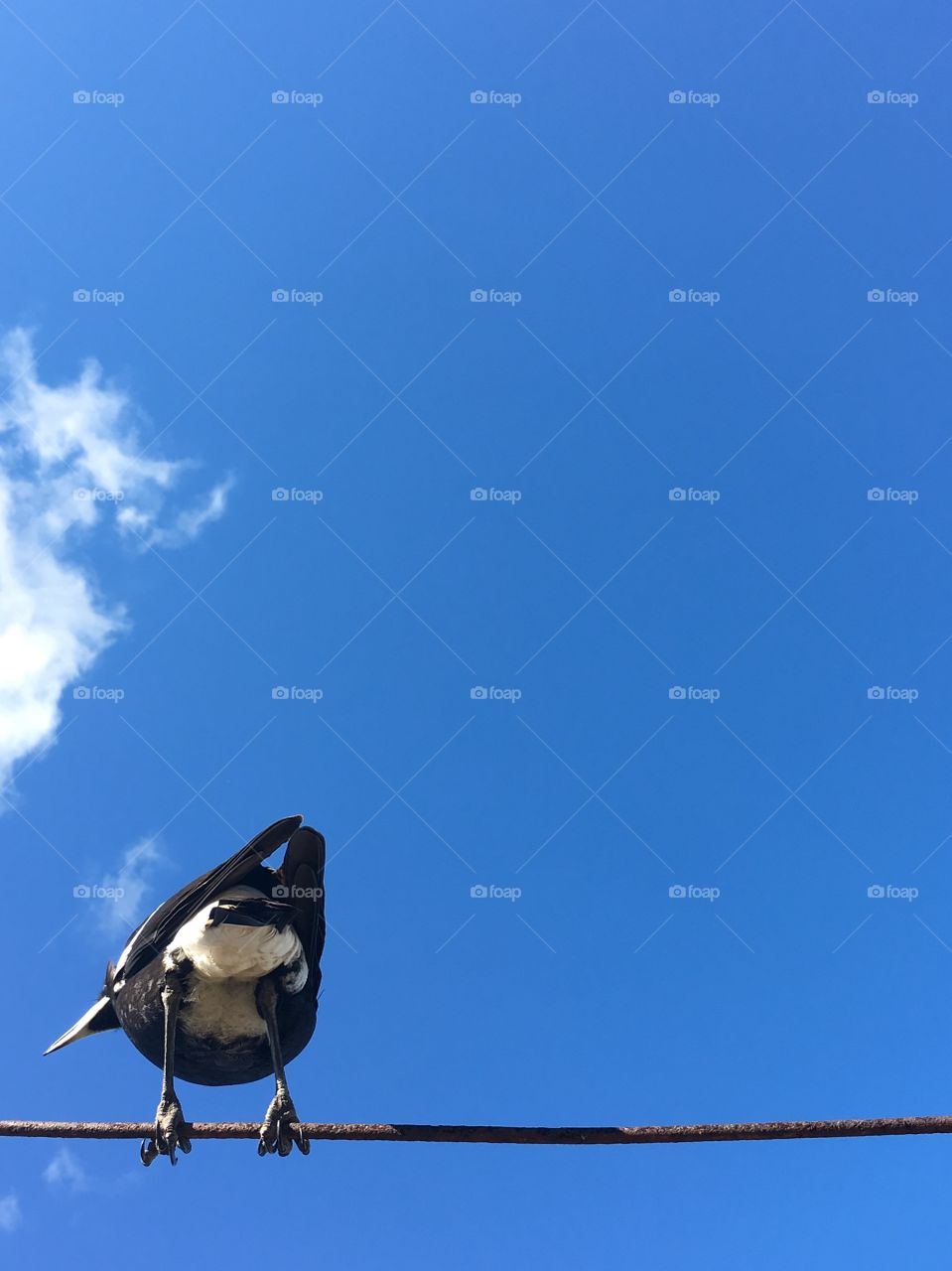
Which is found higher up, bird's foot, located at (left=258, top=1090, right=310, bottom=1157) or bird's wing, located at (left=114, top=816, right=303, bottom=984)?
bird's wing, located at (left=114, top=816, right=303, bottom=984)

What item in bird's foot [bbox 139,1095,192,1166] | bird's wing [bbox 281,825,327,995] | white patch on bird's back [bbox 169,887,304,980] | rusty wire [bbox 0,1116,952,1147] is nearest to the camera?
rusty wire [bbox 0,1116,952,1147]

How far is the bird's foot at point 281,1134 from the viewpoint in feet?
18.9

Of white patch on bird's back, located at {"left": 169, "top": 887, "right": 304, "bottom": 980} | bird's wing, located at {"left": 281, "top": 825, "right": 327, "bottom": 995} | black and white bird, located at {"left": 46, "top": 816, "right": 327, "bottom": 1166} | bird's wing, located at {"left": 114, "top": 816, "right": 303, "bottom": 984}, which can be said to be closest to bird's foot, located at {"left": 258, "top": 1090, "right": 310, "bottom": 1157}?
black and white bird, located at {"left": 46, "top": 816, "right": 327, "bottom": 1166}

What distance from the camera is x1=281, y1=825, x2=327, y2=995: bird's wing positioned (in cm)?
740

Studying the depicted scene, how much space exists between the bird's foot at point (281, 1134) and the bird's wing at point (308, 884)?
1.28m

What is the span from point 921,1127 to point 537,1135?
5.46 feet

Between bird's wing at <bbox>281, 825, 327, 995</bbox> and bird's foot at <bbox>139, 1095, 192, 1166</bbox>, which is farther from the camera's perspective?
bird's wing at <bbox>281, 825, 327, 995</bbox>

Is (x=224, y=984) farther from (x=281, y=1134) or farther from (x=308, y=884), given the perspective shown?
(x=281, y=1134)

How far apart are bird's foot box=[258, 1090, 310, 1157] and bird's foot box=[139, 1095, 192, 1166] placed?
1.55 feet

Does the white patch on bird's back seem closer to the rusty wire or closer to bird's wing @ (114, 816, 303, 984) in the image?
bird's wing @ (114, 816, 303, 984)

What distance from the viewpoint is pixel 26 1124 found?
15.3ft

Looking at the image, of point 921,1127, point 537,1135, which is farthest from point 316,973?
point 921,1127

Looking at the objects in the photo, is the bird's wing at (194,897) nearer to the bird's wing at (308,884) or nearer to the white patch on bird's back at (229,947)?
the white patch on bird's back at (229,947)

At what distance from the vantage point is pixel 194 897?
280 inches
